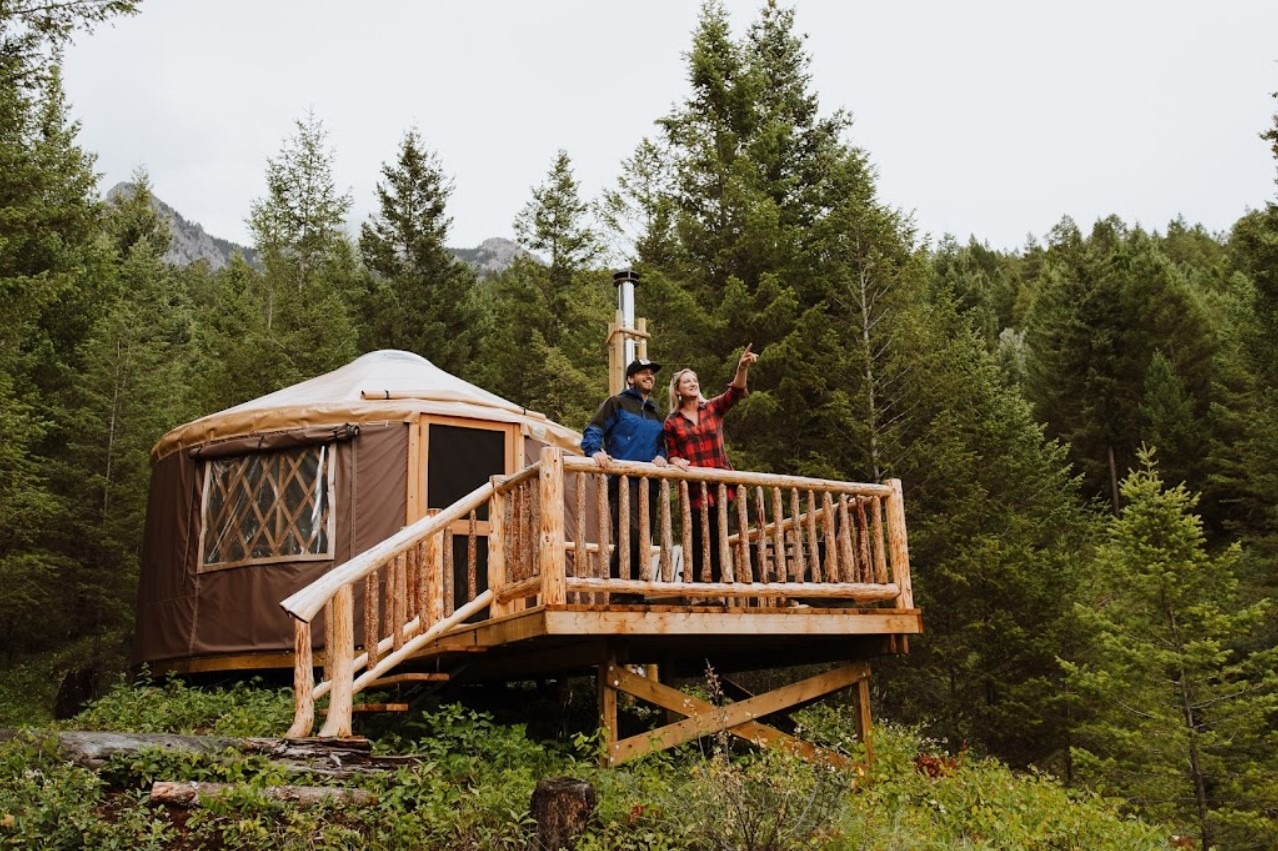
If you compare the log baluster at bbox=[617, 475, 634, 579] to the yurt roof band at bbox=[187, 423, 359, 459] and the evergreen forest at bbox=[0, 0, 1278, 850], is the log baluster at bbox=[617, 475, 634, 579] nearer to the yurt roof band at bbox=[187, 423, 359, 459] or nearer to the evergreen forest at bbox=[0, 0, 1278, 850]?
the yurt roof band at bbox=[187, 423, 359, 459]

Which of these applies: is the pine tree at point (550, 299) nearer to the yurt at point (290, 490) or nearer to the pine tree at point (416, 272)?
the pine tree at point (416, 272)

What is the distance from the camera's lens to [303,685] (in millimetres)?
4867

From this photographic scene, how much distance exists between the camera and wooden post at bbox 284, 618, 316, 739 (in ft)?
15.7

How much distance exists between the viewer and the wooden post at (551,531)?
15.8ft

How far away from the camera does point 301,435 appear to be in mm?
8070

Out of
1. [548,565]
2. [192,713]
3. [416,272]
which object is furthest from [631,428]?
[416,272]

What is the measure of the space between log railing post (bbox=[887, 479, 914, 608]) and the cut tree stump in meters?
2.75

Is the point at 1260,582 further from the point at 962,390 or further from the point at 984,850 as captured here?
the point at 984,850

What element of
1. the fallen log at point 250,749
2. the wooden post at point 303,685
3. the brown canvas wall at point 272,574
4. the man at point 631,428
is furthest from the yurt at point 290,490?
the fallen log at point 250,749

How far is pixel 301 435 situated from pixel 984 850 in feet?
19.3

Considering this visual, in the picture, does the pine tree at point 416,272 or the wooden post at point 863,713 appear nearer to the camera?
the wooden post at point 863,713

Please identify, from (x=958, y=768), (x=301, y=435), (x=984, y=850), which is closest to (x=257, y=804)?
(x=984, y=850)

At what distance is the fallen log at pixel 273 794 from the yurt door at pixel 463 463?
4061mm

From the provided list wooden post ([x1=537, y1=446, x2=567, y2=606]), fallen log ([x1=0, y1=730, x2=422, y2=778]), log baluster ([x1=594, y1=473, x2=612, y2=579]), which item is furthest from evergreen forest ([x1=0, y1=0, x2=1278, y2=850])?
fallen log ([x1=0, y1=730, x2=422, y2=778])
